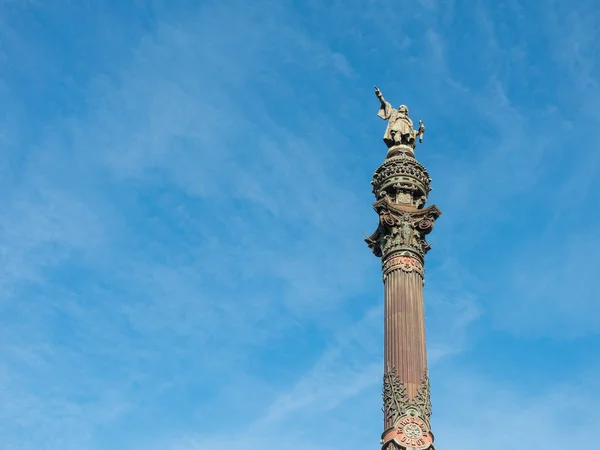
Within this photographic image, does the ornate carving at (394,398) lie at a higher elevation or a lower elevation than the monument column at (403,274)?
lower

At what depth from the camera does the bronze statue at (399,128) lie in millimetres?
32094

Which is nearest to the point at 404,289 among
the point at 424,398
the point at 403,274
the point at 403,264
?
the point at 403,274

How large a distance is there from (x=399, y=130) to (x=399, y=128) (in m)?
0.10

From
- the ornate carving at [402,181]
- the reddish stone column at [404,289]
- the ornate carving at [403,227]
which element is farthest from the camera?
the ornate carving at [402,181]

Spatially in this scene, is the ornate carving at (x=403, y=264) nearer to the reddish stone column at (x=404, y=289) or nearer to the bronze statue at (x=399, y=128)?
the reddish stone column at (x=404, y=289)

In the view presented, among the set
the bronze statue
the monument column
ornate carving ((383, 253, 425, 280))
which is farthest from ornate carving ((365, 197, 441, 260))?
the bronze statue

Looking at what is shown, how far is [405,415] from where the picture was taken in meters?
24.7

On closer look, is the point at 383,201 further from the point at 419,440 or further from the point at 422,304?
the point at 419,440

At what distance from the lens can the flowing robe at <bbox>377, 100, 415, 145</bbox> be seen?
3209 cm

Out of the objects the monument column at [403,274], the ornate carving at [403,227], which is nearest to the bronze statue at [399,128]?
the monument column at [403,274]

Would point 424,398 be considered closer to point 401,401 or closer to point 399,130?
point 401,401

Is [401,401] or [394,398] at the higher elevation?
[394,398]

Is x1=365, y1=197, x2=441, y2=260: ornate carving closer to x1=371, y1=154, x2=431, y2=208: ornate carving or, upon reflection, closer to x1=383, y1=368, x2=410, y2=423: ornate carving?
x1=371, y1=154, x2=431, y2=208: ornate carving

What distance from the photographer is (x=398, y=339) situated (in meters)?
26.3
